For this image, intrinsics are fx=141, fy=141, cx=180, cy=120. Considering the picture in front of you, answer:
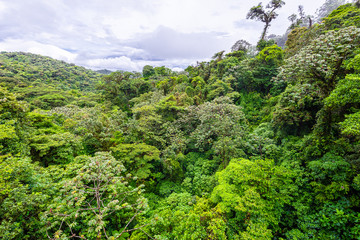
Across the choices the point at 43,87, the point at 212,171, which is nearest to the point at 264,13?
the point at 212,171

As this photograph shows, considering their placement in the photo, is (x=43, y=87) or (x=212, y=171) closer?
(x=212, y=171)

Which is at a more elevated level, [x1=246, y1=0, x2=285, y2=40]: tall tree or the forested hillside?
A: [x1=246, y1=0, x2=285, y2=40]: tall tree

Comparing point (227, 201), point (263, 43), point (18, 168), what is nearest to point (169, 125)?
point (227, 201)

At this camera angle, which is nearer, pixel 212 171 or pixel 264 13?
pixel 212 171

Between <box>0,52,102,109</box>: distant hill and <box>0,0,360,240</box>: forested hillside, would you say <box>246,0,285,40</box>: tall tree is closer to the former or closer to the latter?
<box>0,0,360,240</box>: forested hillside

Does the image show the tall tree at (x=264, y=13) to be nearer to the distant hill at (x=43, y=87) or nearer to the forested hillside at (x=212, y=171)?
the forested hillside at (x=212, y=171)

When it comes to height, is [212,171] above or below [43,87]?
below

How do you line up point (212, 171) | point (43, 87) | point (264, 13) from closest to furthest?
point (212, 171)
point (264, 13)
point (43, 87)

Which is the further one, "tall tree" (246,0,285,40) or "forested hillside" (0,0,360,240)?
"tall tree" (246,0,285,40)

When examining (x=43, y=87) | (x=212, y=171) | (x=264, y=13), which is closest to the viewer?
(x=212, y=171)

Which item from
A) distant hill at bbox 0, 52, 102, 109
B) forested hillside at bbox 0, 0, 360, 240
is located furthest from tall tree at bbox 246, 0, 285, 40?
distant hill at bbox 0, 52, 102, 109

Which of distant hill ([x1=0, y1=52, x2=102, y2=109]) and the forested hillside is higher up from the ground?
distant hill ([x1=0, y1=52, x2=102, y2=109])

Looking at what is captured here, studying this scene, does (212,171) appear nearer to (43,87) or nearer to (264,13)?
(264,13)
